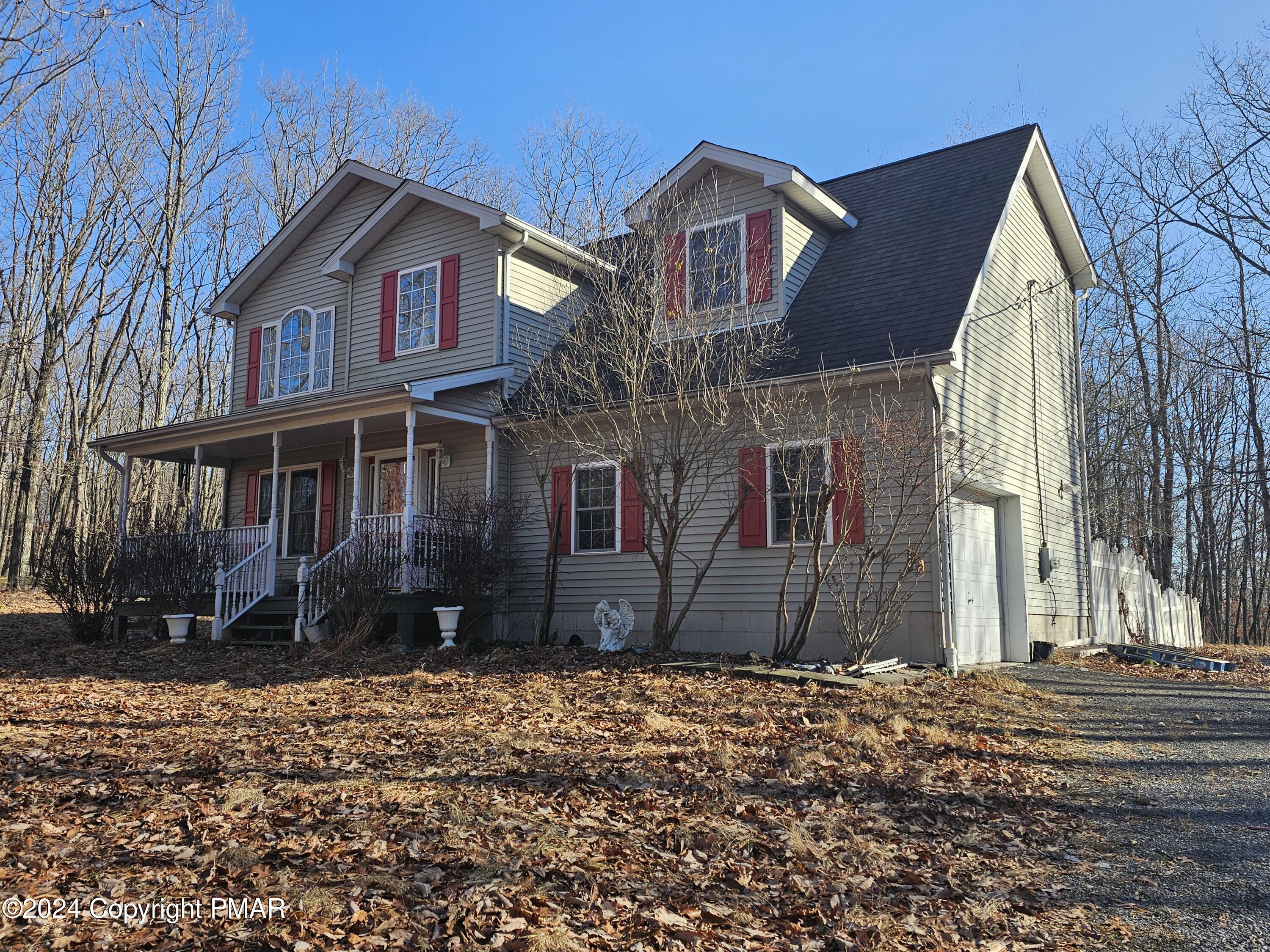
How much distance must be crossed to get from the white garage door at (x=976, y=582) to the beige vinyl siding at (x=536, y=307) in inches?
268

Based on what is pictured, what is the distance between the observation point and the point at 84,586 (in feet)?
43.3

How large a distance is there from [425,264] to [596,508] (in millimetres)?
5301

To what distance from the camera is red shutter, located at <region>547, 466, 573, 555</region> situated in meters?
13.3

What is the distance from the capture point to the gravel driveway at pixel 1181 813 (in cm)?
362

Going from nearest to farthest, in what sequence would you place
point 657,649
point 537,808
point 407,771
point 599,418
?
point 537,808 < point 407,771 < point 657,649 < point 599,418

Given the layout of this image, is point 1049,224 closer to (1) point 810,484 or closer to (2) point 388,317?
(1) point 810,484

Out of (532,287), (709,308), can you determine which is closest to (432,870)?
(709,308)

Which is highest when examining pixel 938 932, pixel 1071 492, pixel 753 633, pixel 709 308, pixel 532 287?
pixel 532 287

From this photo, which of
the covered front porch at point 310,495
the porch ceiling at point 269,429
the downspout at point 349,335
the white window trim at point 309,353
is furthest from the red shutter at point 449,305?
the white window trim at point 309,353

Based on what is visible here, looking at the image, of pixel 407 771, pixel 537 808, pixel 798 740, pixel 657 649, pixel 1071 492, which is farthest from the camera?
pixel 1071 492

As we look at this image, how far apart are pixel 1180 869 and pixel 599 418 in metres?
9.59

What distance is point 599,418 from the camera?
12.9 metres

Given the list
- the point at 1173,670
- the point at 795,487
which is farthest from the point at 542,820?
the point at 1173,670

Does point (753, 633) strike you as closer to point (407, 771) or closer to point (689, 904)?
point (407, 771)
